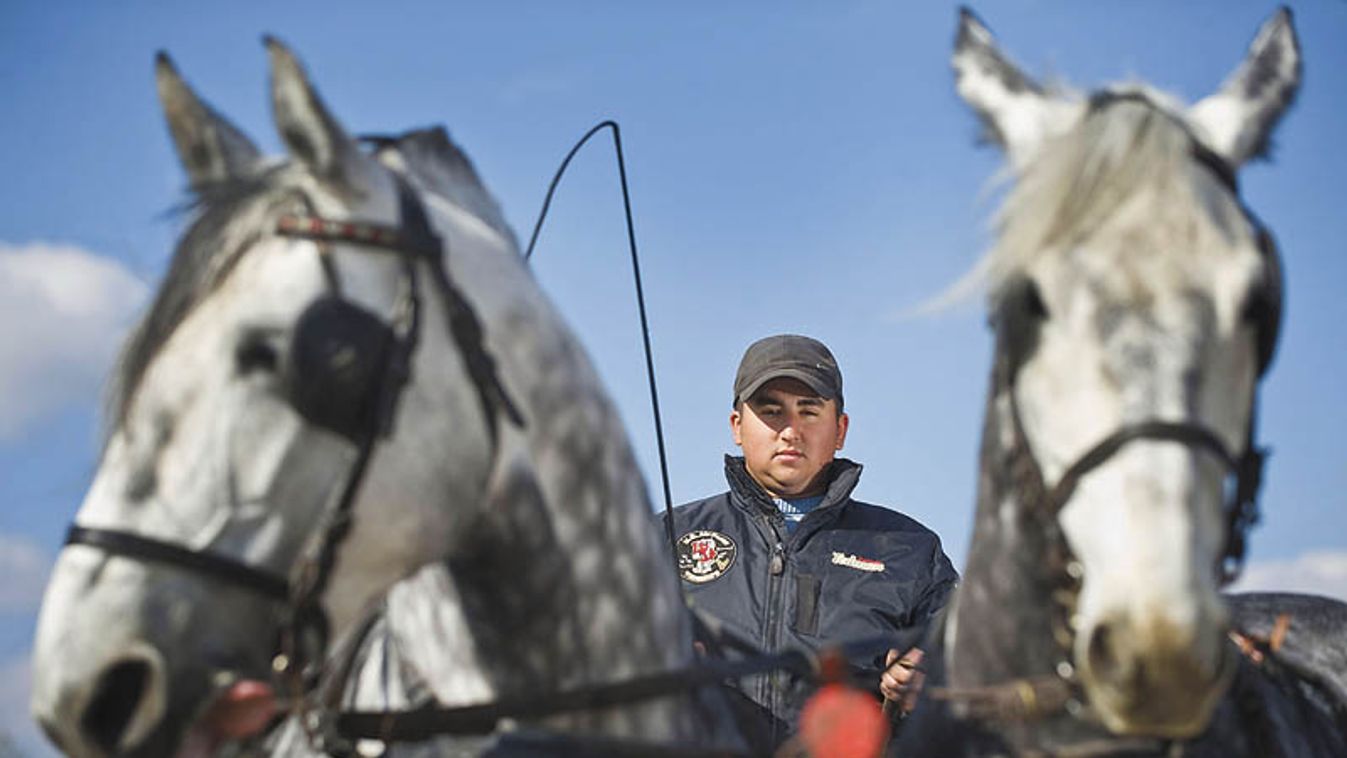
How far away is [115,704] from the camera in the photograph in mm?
2420

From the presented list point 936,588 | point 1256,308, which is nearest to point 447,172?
point 1256,308

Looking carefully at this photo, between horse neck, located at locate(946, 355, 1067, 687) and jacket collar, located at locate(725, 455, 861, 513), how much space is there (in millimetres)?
2076

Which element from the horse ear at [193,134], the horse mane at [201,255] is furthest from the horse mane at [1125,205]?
the horse ear at [193,134]

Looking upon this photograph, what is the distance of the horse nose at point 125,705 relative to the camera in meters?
2.38

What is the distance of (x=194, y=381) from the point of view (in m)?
2.52

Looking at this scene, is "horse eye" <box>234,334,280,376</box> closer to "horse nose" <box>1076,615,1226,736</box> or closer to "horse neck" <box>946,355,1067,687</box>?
"horse neck" <box>946,355,1067,687</box>

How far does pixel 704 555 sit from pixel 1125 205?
2683 mm

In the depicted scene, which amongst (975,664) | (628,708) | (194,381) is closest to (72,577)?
(194,381)

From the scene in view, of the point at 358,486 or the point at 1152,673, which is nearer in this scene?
the point at 1152,673

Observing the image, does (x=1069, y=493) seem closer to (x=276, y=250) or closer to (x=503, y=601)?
(x=503, y=601)

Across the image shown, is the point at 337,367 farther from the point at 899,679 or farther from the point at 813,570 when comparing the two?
the point at 813,570

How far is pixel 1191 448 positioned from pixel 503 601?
4.54ft

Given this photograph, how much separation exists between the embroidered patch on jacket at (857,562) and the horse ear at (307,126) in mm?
2634

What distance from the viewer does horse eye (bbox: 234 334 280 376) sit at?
2.53 m
